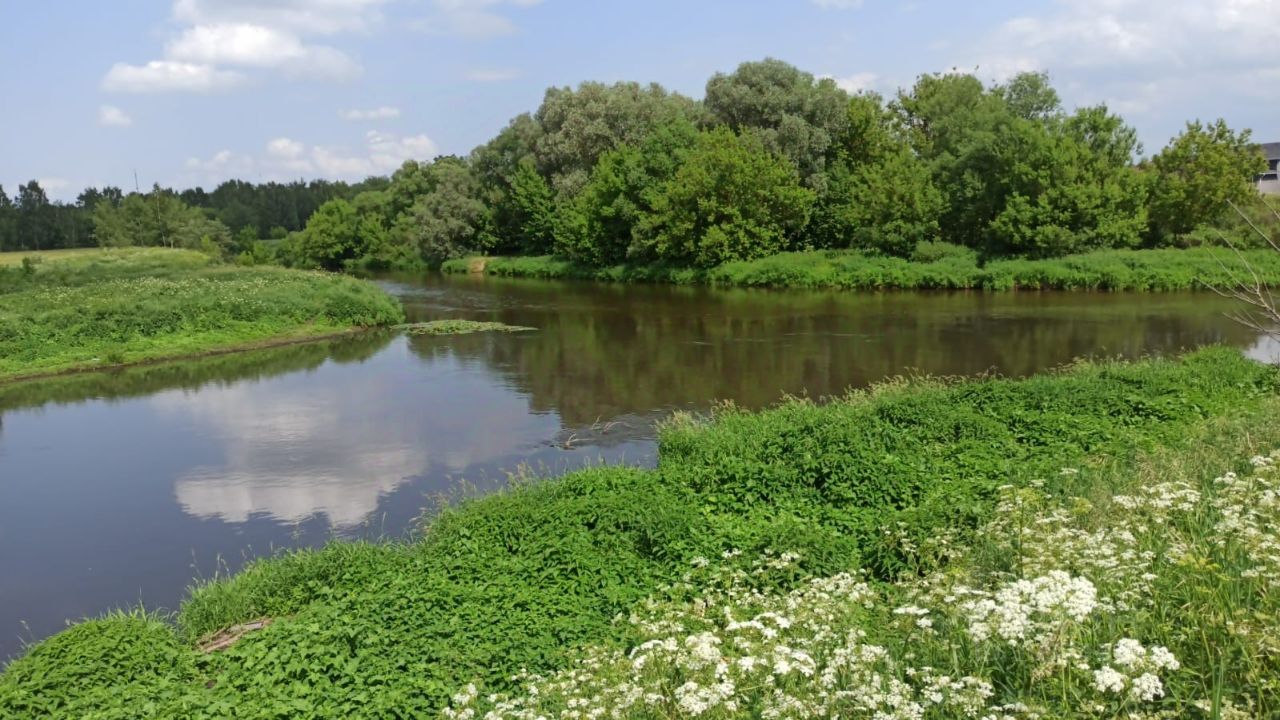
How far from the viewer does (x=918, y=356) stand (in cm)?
2566

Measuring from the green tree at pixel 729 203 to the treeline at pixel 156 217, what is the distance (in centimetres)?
5421

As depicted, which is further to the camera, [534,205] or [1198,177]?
[534,205]

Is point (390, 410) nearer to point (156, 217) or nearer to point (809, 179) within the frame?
point (809, 179)

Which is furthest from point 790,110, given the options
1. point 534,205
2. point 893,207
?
point 534,205

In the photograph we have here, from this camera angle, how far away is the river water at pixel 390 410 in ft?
43.3

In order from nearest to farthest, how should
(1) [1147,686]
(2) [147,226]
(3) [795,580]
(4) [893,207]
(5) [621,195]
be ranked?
(1) [1147,686]
(3) [795,580]
(4) [893,207]
(5) [621,195]
(2) [147,226]

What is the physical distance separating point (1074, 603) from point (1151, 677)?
626mm

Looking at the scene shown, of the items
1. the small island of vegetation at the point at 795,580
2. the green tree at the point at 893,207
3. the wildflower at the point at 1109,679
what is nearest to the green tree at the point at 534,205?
the green tree at the point at 893,207

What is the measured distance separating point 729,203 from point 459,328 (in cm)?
2236

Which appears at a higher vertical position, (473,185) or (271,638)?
(473,185)

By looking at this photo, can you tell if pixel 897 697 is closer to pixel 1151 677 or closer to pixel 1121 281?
pixel 1151 677

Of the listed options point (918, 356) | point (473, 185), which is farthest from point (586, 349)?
point (473, 185)

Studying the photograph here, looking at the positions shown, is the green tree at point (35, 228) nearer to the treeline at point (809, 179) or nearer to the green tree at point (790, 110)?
the treeline at point (809, 179)

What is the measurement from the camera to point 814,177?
5422 centimetres
